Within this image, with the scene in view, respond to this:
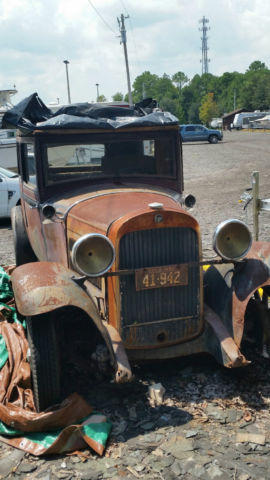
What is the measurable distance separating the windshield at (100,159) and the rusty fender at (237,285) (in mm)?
1442

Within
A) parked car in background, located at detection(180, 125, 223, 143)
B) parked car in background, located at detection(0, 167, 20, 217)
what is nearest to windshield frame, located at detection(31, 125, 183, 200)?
parked car in background, located at detection(0, 167, 20, 217)

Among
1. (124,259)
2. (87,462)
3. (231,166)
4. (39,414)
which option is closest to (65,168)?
(124,259)

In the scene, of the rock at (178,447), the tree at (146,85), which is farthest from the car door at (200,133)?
the tree at (146,85)

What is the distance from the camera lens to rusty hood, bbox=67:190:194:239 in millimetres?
4359

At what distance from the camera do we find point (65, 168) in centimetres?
555

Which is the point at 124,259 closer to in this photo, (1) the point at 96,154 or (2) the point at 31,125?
(1) the point at 96,154

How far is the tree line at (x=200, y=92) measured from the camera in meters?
89.7

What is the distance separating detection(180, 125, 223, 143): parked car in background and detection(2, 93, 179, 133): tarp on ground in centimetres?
3297

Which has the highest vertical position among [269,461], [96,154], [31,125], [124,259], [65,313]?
[31,125]

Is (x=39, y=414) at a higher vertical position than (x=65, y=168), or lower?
lower

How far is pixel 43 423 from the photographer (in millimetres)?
3840

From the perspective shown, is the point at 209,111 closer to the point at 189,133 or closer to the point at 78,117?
the point at 189,133

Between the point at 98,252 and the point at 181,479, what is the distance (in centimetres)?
172

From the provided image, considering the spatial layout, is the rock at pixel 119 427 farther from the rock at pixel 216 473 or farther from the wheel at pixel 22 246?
the wheel at pixel 22 246
